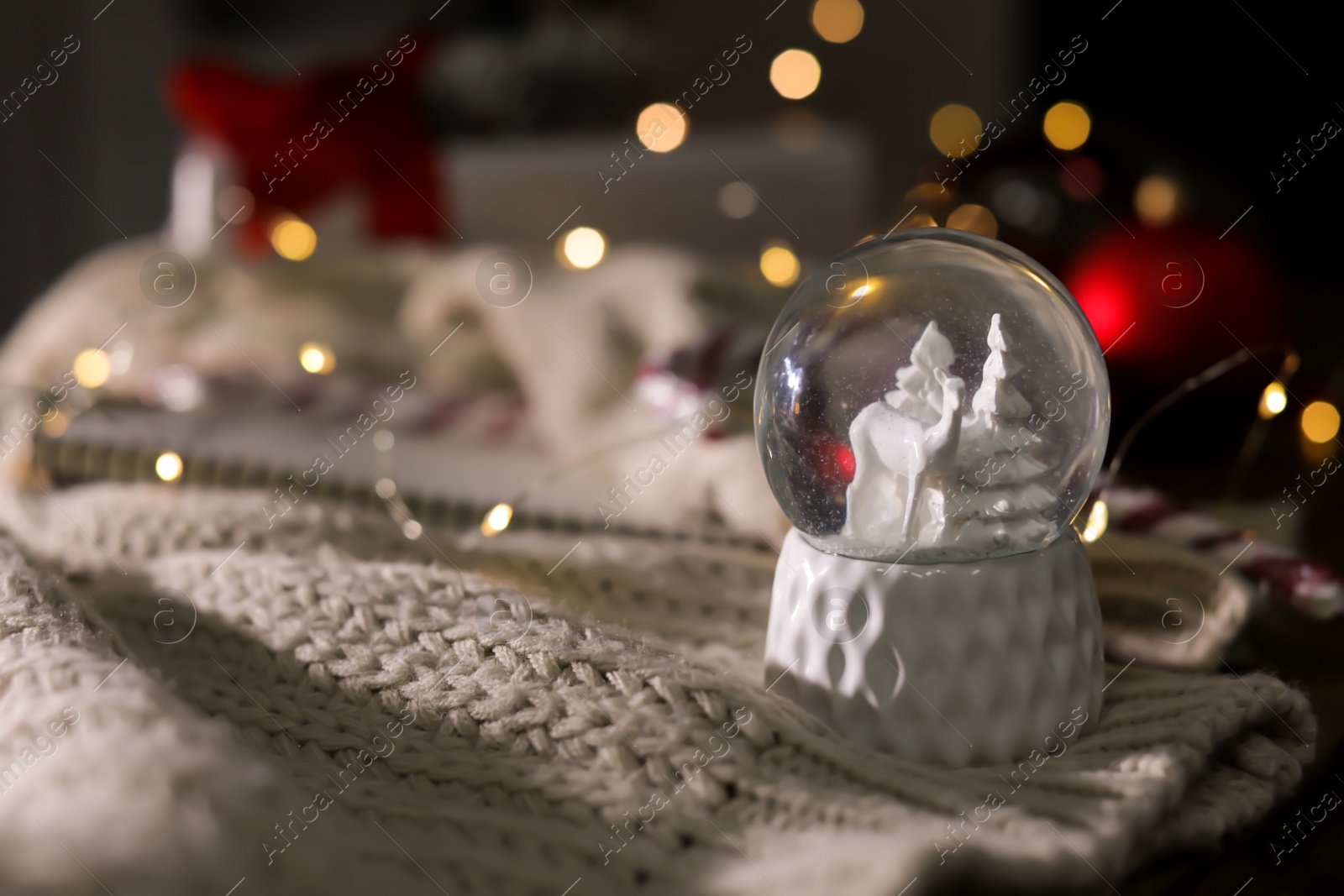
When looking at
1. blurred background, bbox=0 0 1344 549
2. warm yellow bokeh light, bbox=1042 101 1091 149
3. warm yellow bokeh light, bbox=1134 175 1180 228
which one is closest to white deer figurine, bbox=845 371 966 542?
blurred background, bbox=0 0 1344 549

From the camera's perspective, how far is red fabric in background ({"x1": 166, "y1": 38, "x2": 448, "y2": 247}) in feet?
4.93

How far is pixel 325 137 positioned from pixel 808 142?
74 cm

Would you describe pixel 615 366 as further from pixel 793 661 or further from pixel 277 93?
pixel 277 93

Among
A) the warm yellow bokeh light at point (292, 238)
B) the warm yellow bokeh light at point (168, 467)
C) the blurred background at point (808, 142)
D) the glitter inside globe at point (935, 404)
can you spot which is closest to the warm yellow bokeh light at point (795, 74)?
the blurred background at point (808, 142)

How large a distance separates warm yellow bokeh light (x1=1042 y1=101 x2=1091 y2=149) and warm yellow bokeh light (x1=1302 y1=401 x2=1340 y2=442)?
681 millimetres

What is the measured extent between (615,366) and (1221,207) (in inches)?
58.0

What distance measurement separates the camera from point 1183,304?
3.32ft

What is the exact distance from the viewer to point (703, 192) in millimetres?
1677

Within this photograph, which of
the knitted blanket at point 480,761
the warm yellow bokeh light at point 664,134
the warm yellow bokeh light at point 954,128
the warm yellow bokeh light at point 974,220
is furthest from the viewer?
the warm yellow bokeh light at point 954,128

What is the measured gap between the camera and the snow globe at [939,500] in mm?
508

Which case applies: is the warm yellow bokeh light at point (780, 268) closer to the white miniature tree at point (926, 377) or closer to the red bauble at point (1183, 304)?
the red bauble at point (1183, 304)

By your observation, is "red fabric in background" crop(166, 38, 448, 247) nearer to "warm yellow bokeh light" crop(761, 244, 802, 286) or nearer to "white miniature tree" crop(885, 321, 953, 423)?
"warm yellow bokeh light" crop(761, 244, 802, 286)

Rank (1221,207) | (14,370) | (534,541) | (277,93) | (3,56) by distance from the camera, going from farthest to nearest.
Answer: (3,56) < (1221,207) < (277,93) < (14,370) < (534,541)

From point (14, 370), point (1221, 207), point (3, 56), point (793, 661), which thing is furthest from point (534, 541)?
point (3, 56)
